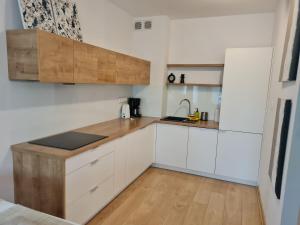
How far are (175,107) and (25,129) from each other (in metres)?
2.59

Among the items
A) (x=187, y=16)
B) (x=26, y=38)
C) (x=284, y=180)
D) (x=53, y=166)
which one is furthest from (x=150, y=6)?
(x=284, y=180)

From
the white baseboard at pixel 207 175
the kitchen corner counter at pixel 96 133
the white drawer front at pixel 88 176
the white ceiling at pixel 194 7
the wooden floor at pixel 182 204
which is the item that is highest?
the white ceiling at pixel 194 7

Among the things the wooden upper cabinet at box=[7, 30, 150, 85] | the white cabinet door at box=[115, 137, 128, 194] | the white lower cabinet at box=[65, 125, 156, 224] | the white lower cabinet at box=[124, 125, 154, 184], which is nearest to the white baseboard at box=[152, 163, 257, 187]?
the white lower cabinet at box=[124, 125, 154, 184]

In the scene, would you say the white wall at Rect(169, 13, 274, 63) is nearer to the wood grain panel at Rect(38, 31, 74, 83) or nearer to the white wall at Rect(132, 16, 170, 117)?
the white wall at Rect(132, 16, 170, 117)

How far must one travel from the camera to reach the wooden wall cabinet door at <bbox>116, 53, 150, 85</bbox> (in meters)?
2.91

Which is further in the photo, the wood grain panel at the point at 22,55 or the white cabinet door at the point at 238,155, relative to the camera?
the white cabinet door at the point at 238,155

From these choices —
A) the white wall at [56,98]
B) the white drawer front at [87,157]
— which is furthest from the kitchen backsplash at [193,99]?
the white drawer front at [87,157]

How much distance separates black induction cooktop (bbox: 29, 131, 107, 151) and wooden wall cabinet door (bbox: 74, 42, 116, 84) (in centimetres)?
60

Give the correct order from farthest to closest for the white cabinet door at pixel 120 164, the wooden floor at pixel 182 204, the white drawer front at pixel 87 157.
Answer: the white cabinet door at pixel 120 164 → the wooden floor at pixel 182 204 → the white drawer front at pixel 87 157

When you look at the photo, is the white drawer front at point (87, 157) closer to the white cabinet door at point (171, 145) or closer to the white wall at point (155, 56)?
the white cabinet door at point (171, 145)

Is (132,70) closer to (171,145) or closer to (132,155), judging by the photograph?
(132,155)

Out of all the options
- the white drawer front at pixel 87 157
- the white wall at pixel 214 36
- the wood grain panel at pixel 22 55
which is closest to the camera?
the wood grain panel at pixel 22 55

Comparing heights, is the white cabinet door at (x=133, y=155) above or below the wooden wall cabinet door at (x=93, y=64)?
below

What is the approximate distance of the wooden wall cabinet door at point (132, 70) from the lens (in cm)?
291
